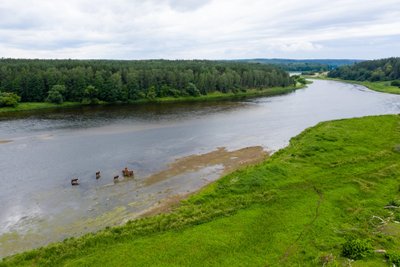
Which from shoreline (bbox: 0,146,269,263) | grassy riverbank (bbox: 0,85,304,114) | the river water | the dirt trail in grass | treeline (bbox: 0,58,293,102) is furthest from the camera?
treeline (bbox: 0,58,293,102)

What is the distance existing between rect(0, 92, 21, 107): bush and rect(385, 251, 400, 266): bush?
322 ft

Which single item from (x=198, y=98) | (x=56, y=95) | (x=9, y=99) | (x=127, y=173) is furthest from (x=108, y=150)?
(x=198, y=98)

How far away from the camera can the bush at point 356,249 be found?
21266mm

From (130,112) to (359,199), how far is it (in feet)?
229

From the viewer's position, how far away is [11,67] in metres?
110

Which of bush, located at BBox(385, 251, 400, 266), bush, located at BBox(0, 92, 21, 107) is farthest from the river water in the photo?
bush, located at BBox(385, 251, 400, 266)

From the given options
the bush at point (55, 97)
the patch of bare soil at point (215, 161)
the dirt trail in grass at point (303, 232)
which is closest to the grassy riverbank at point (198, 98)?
the bush at point (55, 97)

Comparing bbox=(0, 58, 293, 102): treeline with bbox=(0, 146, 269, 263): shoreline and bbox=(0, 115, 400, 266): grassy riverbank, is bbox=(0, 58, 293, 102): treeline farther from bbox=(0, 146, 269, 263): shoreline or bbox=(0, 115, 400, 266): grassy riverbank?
bbox=(0, 115, 400, 266): grassy riverbank

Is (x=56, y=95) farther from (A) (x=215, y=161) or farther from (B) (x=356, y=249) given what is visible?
(B) (x=356, y=249)

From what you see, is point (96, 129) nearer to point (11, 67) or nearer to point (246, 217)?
point (246, 217)

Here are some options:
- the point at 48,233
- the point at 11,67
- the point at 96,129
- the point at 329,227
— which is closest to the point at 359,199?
the point at 329,227

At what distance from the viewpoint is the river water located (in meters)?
30.2

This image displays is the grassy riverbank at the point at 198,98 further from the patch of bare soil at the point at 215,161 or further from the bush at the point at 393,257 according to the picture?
the bush at the point at 393,257

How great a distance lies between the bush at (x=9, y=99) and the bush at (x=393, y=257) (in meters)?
98.1
